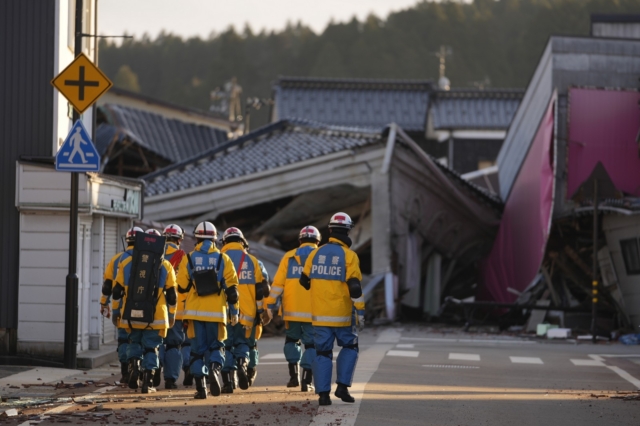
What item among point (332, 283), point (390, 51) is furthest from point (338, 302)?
point (390, 51)

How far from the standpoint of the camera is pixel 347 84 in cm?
5153

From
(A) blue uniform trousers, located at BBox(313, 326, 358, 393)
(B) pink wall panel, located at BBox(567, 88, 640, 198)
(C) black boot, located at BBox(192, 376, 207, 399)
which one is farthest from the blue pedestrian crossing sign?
(B) pink wall panel, located at BBox(567, 88, 640, 198)

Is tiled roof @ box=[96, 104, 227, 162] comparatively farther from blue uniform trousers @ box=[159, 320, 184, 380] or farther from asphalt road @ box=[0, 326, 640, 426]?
blue uniform trousers @ box=[159, 320, 184, 380]

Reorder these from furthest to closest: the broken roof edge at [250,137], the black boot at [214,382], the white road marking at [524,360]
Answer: the broken roof edge at [250,137], the white road marking at [524,360], the black boot at [214,382]

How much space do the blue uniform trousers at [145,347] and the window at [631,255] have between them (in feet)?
50.3

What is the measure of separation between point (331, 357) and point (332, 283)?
0.75 metres

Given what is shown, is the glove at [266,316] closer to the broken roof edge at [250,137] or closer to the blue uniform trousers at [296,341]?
the blue uniform trousers at [296,341]

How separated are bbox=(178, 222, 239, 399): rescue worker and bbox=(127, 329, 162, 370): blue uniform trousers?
42 centimetres

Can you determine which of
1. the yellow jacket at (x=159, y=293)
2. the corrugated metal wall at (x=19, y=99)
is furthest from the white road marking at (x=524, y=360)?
the corrugated metal wall at (x=19, y=99)

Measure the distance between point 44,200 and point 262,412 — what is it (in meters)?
5.94

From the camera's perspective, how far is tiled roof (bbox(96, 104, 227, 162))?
134 feet

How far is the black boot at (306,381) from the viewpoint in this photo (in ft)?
39.5

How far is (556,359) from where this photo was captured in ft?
57.9

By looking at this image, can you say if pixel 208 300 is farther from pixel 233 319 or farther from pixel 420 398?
pixel 420 398
